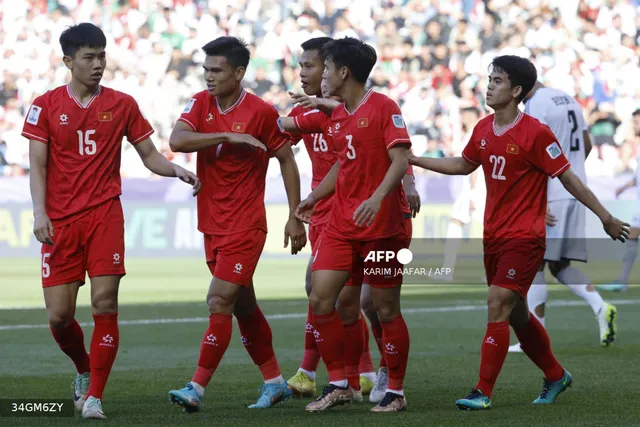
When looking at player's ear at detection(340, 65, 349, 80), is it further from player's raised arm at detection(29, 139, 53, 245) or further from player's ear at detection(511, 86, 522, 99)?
player's raised arm at detection(29, 139, 53, 245)

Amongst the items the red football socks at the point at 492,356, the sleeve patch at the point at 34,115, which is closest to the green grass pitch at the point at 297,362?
the red football socks at the point at 492,356

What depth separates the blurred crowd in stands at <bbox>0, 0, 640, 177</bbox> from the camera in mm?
23375

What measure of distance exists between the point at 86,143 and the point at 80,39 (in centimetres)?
58

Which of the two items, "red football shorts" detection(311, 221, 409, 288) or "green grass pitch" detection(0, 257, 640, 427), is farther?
"red football shorts" detection(311, 221, 409, 288)

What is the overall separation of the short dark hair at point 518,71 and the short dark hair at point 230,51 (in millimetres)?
1522

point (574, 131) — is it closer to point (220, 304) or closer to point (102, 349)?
point (220, 304)

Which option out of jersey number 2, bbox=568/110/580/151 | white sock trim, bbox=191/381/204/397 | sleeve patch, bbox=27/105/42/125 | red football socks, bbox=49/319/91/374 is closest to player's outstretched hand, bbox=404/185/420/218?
white sock trim, bbox=191/381/204/397

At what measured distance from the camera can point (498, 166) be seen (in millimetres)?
6988

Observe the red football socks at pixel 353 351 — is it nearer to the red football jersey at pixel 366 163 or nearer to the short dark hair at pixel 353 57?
the red football jersey at pixel 366 163

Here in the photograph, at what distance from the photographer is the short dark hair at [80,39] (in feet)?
21.8

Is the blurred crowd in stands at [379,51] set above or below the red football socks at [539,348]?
above

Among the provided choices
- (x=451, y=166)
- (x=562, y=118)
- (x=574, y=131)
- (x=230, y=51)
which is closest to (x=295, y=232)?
(x=451, y=166)

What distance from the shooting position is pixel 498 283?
6824mm

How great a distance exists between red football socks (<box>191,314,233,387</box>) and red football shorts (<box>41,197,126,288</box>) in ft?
2.21
